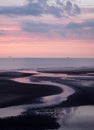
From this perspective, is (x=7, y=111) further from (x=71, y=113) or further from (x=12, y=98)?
(x=12, y=98)

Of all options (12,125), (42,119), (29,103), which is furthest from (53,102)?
(12,125)

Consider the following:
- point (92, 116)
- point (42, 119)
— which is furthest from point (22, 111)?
point (92, 116)

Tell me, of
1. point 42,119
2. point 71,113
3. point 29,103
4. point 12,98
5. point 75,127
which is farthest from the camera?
point 12,98

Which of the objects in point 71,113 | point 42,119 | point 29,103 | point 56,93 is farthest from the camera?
point 56,93

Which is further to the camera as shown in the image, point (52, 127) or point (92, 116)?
point (92, 116)

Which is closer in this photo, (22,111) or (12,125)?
(12,125)

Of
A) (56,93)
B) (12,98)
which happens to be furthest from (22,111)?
Result: (56,93)

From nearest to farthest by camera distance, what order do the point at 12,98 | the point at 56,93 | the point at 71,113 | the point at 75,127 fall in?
the point at 75,127 < the point at 71,113 < the point at 12,98 < the point at 56,93

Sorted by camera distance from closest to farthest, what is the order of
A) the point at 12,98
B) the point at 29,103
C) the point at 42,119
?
the point at 42,119
the point at 29,103
the point at 12,98

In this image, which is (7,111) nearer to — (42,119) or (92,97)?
(42,119)
